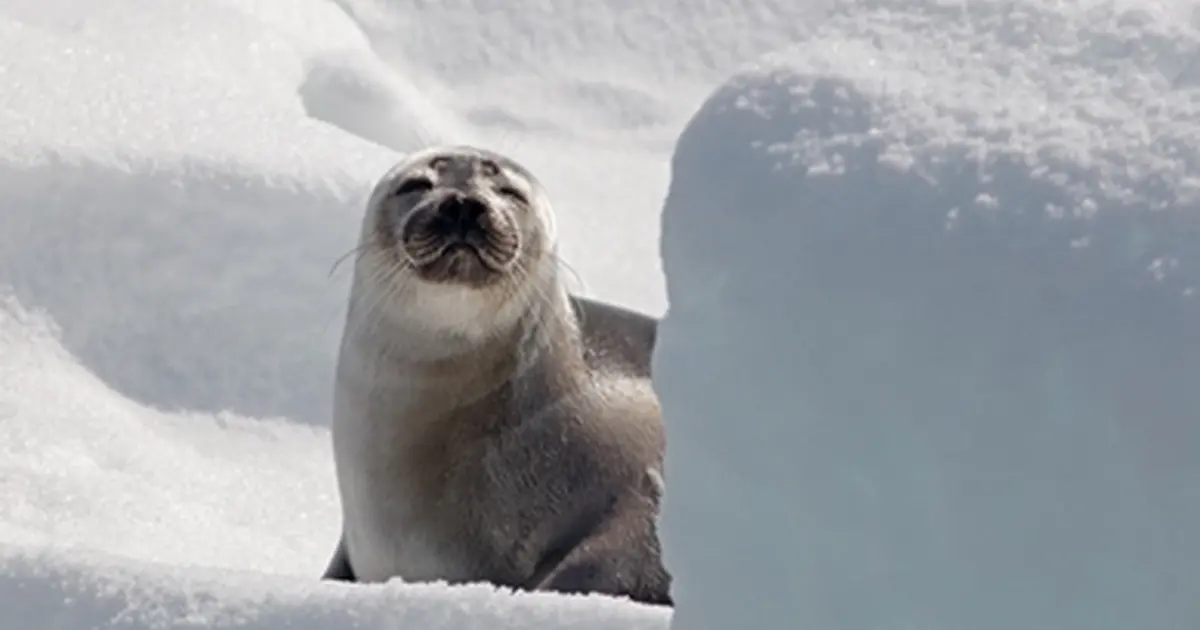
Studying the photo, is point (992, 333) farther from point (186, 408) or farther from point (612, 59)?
point (612, 59)

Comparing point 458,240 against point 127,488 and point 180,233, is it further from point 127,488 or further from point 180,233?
point 180,233

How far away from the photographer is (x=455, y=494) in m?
3.73

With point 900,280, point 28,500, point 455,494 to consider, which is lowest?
point 28,500

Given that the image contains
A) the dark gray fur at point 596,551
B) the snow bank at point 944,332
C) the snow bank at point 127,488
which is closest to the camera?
the snow bank at point 944,332

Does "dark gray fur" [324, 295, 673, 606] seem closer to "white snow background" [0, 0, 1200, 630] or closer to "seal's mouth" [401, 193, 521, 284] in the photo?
"seal's mouth" [401, 193, 521, 284]

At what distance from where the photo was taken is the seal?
12.1 feet

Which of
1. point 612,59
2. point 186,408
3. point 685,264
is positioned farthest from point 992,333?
point 612,59

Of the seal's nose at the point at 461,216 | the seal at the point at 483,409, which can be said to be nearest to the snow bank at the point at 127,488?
the seal at the point at 483,409

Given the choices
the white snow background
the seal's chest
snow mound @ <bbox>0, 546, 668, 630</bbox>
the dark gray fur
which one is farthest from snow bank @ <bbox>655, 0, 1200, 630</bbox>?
the seal's chest

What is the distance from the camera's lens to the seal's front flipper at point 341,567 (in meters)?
3.95

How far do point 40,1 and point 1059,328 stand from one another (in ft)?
19.0

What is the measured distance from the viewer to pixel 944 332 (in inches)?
62.5

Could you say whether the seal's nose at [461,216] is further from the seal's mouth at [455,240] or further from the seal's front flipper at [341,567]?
the seal's front flipper at [341,567]

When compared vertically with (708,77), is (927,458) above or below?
above
